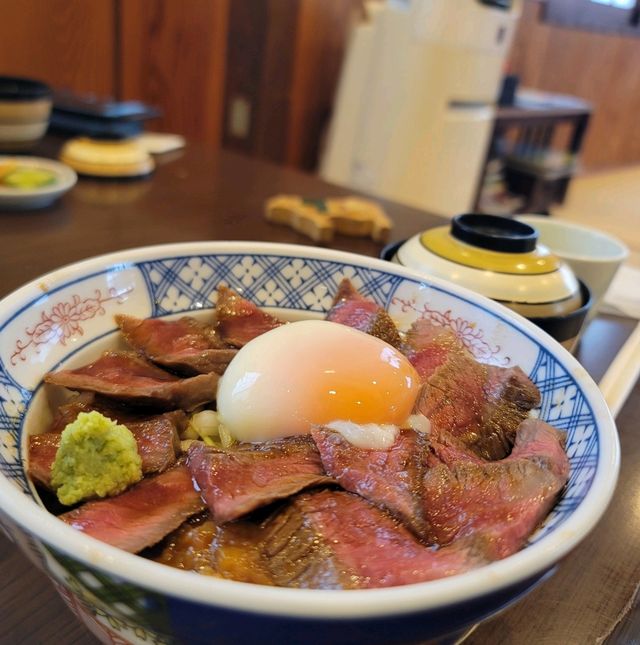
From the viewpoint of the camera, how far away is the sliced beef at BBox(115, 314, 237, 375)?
814mm

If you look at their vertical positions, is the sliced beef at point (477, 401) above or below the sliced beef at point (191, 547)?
above

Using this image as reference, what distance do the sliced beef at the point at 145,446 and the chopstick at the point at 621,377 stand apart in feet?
2.08

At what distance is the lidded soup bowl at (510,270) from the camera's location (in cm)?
97

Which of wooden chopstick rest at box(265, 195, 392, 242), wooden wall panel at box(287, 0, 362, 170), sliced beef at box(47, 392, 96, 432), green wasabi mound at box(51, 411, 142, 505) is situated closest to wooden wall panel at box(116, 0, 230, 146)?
wooden wall panel at box(287, 0, 362, 170)

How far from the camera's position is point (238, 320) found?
90 cm

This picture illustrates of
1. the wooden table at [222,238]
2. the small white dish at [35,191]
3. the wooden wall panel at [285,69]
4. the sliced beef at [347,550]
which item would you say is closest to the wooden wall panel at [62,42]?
the wooden wall panel at [285,69]

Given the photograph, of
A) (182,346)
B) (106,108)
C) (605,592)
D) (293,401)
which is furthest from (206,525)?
(106,108)

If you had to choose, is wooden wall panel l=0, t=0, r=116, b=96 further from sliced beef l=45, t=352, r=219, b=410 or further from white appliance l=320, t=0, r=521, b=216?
sliced beef l=45, t=352, r=219, b=410

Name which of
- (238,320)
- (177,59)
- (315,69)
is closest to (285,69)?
(315,69)

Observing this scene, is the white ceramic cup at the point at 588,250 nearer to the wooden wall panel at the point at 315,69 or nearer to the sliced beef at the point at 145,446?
the sliced beef at the point at 145,446

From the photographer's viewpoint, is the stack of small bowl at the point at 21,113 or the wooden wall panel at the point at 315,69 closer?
the stack of small bowl at the point at 21,113

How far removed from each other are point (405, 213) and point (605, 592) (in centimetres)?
135

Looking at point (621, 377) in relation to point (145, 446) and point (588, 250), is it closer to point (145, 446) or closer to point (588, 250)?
point (588, 250)

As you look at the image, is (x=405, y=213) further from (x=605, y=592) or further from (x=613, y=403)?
(x=605, y=592)
